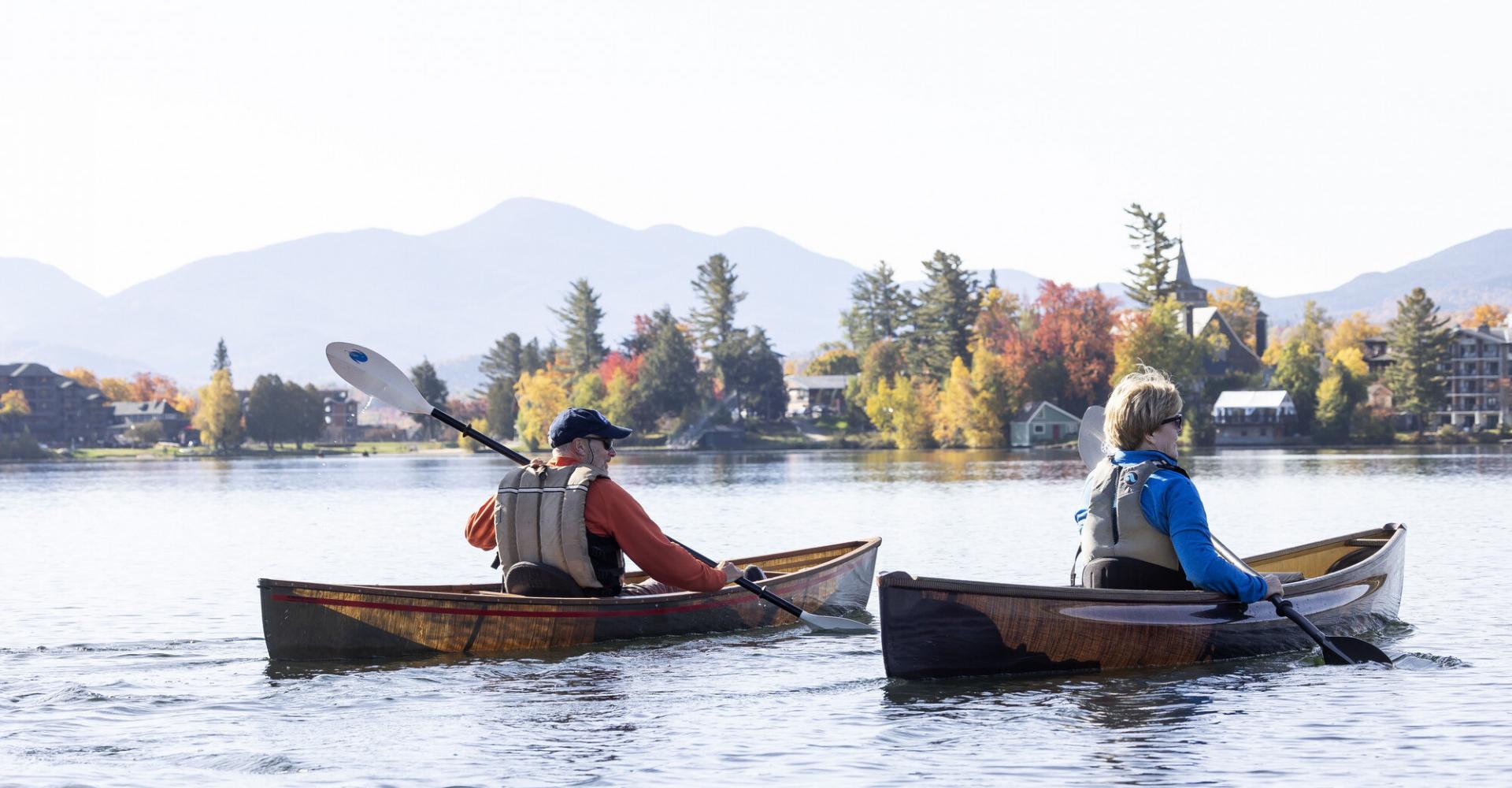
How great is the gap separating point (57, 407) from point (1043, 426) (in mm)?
122590

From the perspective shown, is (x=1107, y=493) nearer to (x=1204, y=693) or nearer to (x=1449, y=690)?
(x=1204, y=693)

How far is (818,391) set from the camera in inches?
6403

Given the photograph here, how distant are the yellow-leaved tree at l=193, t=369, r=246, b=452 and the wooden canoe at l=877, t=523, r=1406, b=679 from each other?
157950mm

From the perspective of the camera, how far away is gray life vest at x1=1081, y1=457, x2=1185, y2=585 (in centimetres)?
1140

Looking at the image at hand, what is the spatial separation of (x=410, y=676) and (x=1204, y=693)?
646 cm

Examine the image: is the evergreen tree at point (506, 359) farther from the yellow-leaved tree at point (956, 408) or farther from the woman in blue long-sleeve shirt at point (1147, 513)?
the woman in blue long-sleeve shirt at point (1147, 513)

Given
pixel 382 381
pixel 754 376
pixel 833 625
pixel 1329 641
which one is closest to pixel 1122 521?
pixel 1329 641

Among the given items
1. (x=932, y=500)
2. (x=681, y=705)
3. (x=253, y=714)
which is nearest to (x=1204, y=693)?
(x=681, y=705)

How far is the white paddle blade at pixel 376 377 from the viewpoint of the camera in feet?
54.6

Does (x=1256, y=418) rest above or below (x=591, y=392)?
below

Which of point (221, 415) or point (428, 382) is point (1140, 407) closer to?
point (428, 382)

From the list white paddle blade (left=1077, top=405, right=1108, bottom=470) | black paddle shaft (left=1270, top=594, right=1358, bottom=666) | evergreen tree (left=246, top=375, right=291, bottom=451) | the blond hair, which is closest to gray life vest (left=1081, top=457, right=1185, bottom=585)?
the blond hair

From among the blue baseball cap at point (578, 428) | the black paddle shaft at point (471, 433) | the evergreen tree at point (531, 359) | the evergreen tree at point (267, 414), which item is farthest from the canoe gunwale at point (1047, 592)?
the evergreen tree at point (531, 359)

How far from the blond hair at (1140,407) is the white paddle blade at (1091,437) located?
3528 mm
